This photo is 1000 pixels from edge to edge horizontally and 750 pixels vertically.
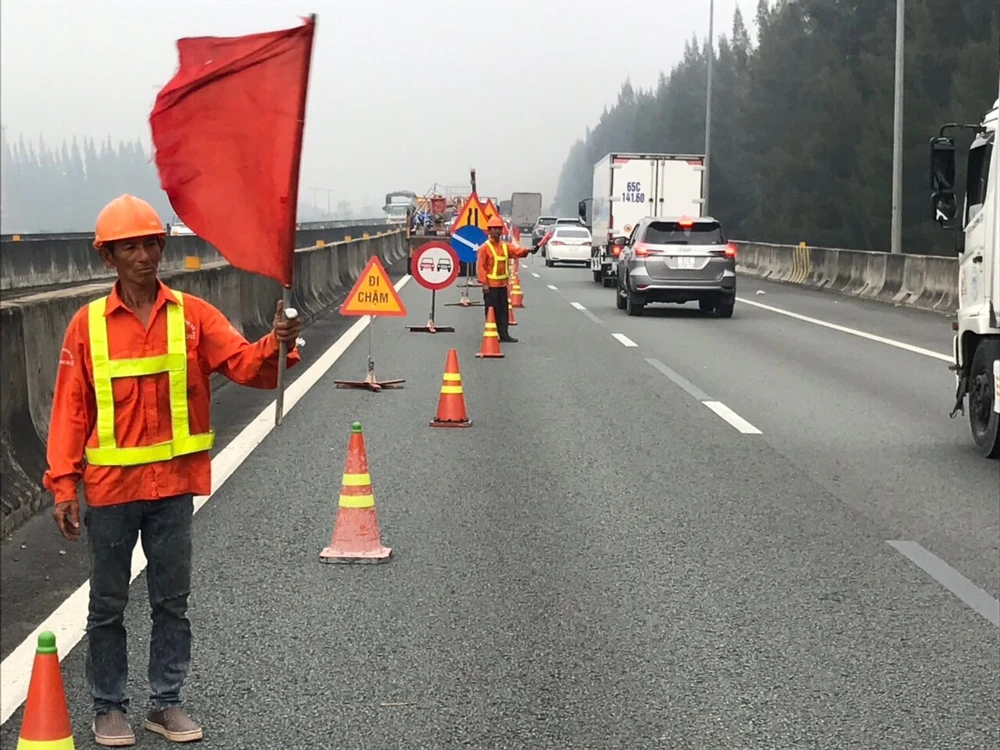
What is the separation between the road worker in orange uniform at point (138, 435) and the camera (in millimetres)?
4848

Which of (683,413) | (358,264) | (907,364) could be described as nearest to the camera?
(683,413)

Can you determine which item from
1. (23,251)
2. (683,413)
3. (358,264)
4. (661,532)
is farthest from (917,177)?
(661,532)

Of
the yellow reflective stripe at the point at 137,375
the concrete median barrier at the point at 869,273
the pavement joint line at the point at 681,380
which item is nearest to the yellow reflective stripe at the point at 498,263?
the pavement joint line at the point at 681,380

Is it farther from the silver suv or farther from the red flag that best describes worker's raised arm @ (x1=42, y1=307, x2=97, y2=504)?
the silver suv

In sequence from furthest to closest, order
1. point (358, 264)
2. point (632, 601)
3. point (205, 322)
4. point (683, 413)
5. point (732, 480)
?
1. point (358, 264)
2. point (683, 413)
3. point (732, 480)
4. point (632, 601)
5. point (205, 322)

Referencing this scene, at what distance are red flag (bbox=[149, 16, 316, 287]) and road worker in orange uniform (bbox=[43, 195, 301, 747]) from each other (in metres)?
0.22

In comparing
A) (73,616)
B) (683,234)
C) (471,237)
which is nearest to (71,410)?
(73,616)

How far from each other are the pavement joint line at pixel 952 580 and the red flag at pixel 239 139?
3.79 m

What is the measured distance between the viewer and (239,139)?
473 centimetres

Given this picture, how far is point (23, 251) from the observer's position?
31.7 m

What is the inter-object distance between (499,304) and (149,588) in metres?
15.0

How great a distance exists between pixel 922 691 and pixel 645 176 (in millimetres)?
31795

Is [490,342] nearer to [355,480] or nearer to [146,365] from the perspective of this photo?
[355,480]

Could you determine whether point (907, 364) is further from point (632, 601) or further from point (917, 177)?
point (917, 177)
